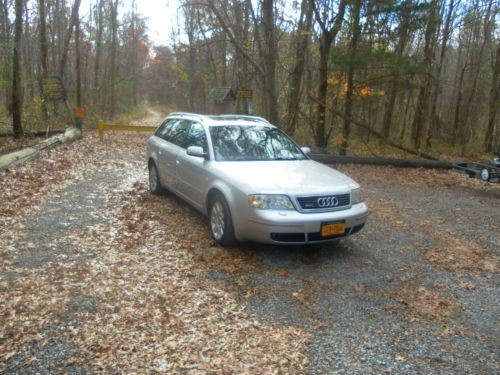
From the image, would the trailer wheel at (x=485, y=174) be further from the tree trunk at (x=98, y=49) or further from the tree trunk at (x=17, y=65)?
the tree trunk at (x=98, y=49)

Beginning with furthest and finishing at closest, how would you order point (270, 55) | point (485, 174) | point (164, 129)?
point (270, 55) < point (485, 174) < point (164, 129)

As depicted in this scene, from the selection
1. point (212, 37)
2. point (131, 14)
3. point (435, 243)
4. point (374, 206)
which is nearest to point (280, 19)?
point (212, 37)

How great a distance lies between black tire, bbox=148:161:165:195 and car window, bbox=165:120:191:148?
2.47ft

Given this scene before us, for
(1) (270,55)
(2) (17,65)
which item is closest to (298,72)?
(1) (270,55)

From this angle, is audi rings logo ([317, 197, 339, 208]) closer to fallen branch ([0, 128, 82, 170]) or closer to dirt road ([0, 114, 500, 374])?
dirt road ([0, 114, 500, 374])

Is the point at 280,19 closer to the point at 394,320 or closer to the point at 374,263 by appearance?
the point at 374,263

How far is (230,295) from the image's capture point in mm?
4594

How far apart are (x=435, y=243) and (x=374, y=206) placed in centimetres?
224

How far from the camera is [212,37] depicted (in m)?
31.3

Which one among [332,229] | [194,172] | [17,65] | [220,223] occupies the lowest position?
[220,223]

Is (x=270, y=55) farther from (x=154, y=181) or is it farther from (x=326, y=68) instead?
(x=154, y=181)

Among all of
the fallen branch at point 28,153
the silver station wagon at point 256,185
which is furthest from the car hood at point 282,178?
the fallen branch at point 28,153

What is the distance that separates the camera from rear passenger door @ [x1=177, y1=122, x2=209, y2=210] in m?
6.36

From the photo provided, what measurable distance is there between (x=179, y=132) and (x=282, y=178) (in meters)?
2.89
